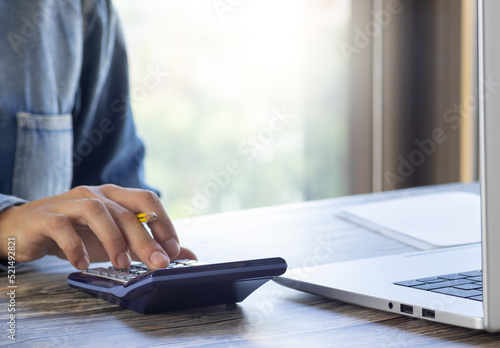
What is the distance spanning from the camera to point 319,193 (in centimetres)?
314

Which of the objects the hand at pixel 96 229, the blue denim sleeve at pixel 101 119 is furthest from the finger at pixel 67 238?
the blue denim sleeve at pixel 101 119

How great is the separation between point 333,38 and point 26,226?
2.36 m

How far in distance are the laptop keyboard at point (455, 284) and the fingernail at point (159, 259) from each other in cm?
25

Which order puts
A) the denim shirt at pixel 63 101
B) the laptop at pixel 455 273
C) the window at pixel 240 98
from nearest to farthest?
1. the laptop at pixel 455 273
2. the denim shirt at pixel 63 101
3. the window at pixel 240 98

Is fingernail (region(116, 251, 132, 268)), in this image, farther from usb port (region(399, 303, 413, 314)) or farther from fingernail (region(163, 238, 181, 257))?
usb port (region(399, 303, 413, 314))

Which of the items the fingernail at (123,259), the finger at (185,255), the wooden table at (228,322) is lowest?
the wooden table at (228,322)

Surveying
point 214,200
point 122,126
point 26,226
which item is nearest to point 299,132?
point 214,200

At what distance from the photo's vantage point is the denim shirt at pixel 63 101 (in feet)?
4.17

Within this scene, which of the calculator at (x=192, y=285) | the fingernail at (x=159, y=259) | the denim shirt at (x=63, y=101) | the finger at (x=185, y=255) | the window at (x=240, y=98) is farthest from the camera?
the window at (x=240, y=98)

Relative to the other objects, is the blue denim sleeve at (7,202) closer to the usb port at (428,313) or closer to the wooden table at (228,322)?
the wooden table at (228,322)

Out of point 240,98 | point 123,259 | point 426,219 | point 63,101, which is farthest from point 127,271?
point 240,98

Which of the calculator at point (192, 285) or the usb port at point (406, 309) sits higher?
the calculator at point (192, 285)

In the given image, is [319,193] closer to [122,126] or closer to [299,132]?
Result: [299,132]

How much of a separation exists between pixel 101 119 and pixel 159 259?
32.5 inches
